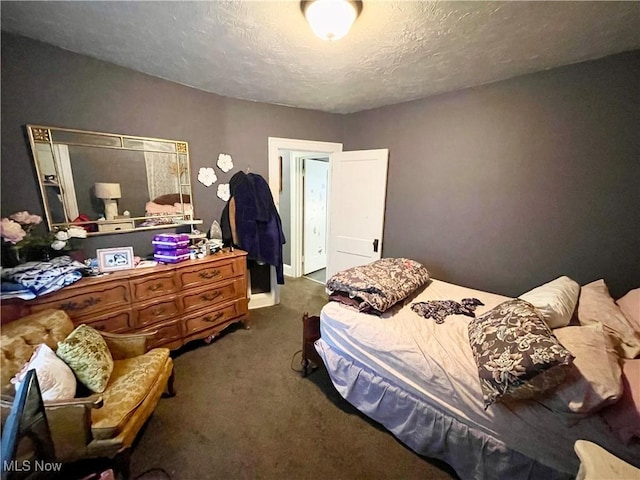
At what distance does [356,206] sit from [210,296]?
2005mm

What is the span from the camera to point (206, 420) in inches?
67.8

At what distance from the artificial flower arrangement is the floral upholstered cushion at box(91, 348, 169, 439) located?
93 centimetres

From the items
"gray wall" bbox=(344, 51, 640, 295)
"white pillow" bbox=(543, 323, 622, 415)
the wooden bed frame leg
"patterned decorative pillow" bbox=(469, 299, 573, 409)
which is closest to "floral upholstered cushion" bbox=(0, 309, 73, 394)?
the wooden bed frame leg

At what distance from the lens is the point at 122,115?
2.17 metres

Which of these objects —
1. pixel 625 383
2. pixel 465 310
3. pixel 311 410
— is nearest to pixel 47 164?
pixel 311 410

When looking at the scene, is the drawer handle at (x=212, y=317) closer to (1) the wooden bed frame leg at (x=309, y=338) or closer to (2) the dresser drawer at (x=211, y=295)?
(2) the dresser drawer at (x=211, y=295)

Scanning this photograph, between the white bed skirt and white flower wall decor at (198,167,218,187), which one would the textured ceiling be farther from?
the white bed skirt

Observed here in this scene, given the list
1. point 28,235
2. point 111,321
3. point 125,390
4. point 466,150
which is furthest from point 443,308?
point 28,235

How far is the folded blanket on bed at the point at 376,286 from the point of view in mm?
1831

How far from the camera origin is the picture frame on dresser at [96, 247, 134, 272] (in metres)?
1.91

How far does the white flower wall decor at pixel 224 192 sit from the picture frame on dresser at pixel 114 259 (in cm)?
111

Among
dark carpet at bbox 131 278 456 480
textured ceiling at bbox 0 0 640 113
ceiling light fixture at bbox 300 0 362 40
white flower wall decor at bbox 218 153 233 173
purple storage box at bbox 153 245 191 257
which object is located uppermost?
textured ceiling at bbox 0 0 640 113

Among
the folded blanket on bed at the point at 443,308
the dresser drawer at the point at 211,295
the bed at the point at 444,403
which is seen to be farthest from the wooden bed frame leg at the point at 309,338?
the dresser drawer at the point at 211,295

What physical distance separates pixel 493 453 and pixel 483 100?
266cm
